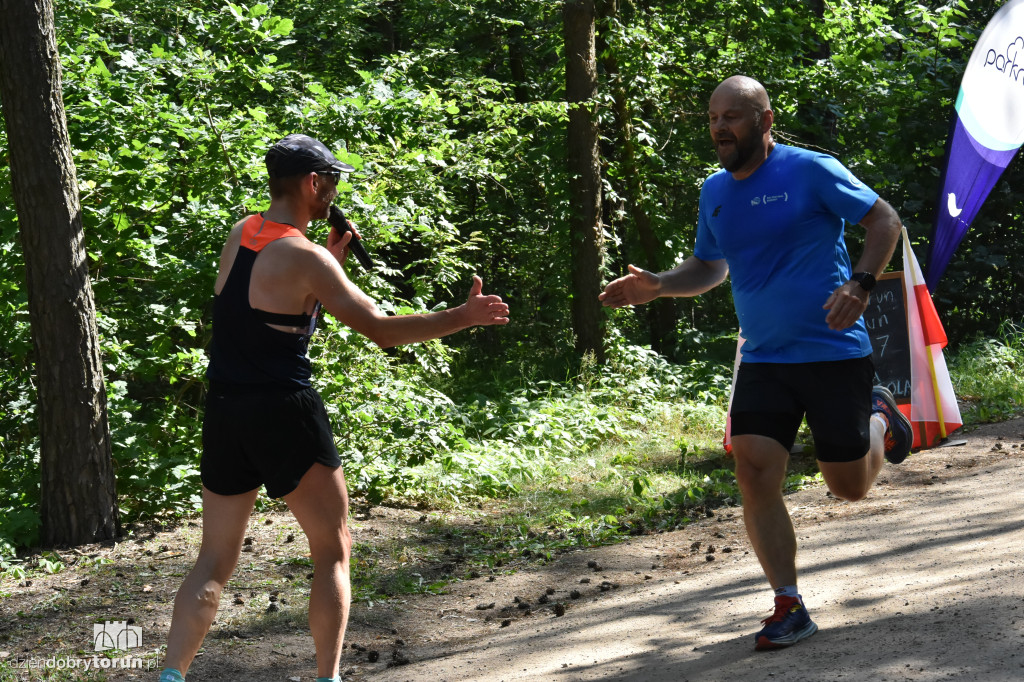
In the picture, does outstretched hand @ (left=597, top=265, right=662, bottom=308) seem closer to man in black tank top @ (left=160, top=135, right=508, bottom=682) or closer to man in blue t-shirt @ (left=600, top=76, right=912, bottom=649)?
man in blue t-shirt @ (left=600, top=76, right=912, bottom=649)

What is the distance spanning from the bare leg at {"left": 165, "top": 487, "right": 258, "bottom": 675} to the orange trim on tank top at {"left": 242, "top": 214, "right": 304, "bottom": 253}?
3.03 feet

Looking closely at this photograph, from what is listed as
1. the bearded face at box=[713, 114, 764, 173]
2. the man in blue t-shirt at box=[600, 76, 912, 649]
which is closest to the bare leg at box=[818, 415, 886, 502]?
the man in blue t-shirt at box=[600, 76, 912, 649]

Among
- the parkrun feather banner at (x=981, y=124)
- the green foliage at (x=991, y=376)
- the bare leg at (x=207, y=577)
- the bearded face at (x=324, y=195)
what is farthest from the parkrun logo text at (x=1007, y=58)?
the bare leg at (x=207, y=577)

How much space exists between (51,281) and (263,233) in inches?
132

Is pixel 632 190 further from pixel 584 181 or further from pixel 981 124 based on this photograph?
pixel 981 124

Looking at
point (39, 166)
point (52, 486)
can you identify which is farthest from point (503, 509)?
point (39, 166)

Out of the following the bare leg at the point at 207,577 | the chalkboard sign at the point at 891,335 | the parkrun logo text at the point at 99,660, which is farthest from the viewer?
the chalkboard sign at the point at 891,335

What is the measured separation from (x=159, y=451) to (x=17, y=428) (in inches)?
37.8

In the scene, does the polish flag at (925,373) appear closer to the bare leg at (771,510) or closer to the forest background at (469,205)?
the forest background at (469,205)

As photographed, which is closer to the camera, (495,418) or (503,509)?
(503,509)

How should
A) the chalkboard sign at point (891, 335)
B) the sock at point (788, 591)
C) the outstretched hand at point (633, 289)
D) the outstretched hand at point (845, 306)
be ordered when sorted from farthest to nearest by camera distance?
the chalkboard sign at point (891, 335)
the outstretched hand at point (633, 289)
the sock at point (788, 591)
the outstretched hand at point (845, 306)

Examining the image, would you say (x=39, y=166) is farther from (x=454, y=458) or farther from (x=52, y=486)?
(x=454, y=458)

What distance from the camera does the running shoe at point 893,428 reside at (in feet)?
17.7

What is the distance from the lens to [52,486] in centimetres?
632
